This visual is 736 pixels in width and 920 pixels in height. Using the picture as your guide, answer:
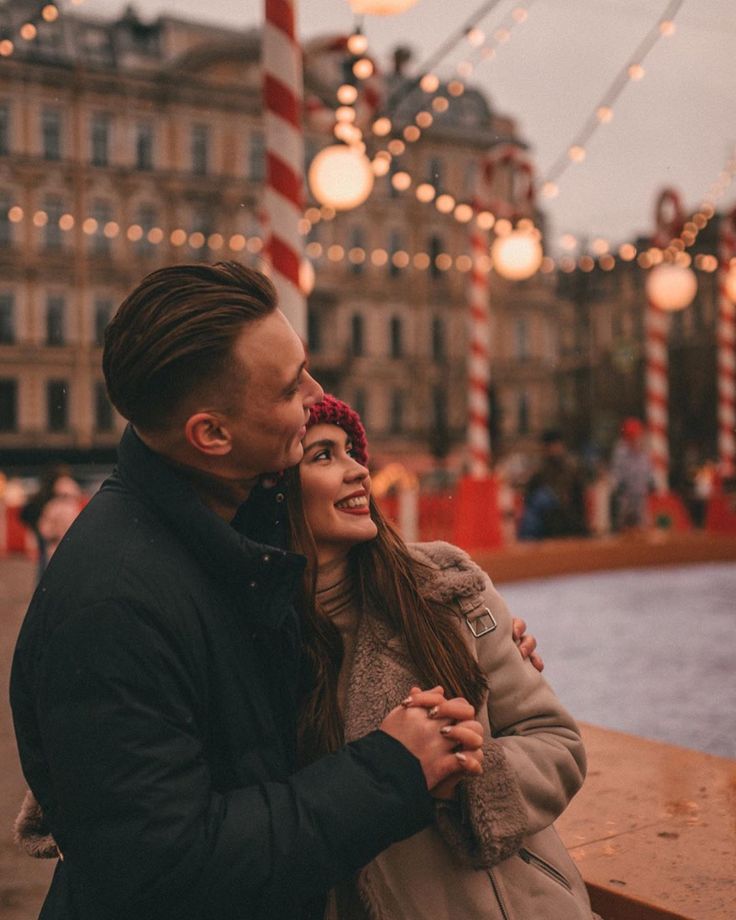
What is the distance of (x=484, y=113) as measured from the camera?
1784 inches

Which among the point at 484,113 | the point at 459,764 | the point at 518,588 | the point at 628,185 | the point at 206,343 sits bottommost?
the point at 518,588

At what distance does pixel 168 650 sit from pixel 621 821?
1.83 m

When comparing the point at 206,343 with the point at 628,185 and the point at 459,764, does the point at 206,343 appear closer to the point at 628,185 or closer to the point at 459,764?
the point at 459,764

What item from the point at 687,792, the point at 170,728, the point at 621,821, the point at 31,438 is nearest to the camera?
the point at 170,728

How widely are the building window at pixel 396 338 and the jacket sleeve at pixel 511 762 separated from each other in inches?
1845

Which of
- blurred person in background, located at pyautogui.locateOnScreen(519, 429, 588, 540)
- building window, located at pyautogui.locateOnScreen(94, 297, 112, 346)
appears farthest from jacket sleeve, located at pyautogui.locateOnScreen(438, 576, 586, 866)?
building window, located at pyautogui.locateOnScreen(94, 297, 112, 346)

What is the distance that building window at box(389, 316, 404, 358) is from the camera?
48.8m

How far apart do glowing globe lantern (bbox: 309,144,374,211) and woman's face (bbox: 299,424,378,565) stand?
754 centimetres

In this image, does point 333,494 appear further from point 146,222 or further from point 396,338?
point 396,338

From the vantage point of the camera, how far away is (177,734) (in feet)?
4.28

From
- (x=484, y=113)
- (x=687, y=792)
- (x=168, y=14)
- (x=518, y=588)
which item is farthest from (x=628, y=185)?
(x=687, y=792)

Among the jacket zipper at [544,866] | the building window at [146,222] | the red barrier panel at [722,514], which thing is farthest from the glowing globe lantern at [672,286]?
the building window at [146,222]

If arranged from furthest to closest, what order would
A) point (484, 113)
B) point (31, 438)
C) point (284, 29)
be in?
point (484, 113) → point (31, 438) → point (284, 29)

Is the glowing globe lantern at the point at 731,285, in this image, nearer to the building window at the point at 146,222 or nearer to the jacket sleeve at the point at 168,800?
the jacket sleeve at the point at 168,800
